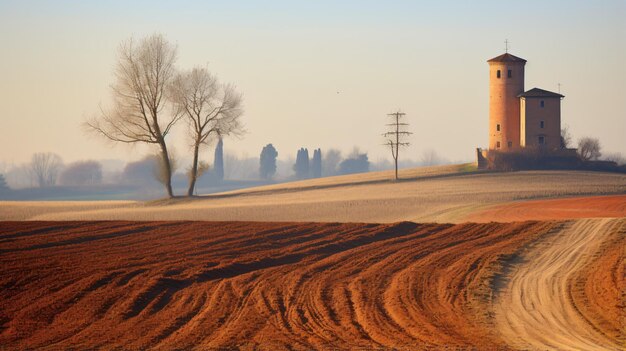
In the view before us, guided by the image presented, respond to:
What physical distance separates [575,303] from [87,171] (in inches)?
7059

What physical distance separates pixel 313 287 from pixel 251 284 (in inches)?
67.4

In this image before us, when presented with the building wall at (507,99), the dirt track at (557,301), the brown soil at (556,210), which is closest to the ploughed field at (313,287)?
the dirt track at (557,301)

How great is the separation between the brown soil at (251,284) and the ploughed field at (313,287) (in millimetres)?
59

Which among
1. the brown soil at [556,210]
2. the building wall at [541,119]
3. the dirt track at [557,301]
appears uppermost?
the building wall at [541,119]

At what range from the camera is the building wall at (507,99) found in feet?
→ 259

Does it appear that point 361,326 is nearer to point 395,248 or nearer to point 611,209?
point 395,248

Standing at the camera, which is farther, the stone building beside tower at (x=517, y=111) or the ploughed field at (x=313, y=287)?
the stone building beside tower at (x=517, y=111)

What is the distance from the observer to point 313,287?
2359 cm

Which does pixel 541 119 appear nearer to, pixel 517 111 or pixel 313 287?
pixel 517 111

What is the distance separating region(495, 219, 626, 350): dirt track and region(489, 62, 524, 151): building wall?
47503 millimetres

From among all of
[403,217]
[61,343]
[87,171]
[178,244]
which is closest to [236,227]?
[178,244]

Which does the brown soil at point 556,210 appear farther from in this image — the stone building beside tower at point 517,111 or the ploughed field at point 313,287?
the stone building beside tower at point 517,111

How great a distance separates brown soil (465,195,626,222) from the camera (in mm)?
40975

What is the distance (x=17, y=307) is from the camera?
68.7ft
